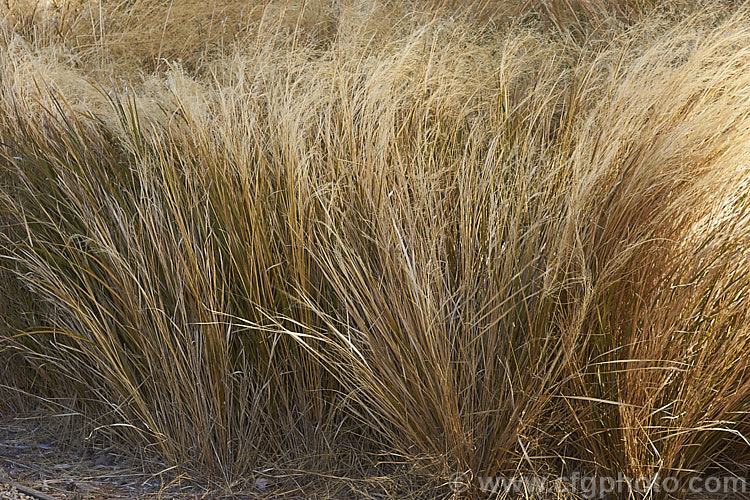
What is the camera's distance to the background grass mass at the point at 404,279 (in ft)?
5.57

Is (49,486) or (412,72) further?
(412,72)

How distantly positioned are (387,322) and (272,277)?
1.38ft

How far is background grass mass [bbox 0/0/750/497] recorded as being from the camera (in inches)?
66.8

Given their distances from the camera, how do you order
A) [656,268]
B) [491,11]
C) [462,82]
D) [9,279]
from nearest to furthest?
[656,268] → [9,279] → [462,82] → [491,11]

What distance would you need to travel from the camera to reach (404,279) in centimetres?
178

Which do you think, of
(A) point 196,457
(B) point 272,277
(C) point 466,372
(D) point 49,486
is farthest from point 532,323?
(D) point 49,486

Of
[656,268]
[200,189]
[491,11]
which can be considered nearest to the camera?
[656,268]

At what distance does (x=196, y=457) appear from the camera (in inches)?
80.3

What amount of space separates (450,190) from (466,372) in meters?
0.52

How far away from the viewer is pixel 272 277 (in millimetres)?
2016

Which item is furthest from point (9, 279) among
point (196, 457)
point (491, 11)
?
point (491, 11)

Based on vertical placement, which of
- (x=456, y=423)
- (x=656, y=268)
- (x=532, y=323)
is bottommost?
(x=456, y=423)

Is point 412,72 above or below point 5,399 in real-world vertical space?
above

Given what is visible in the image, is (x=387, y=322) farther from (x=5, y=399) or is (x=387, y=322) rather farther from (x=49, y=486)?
(x=5, y=399)
